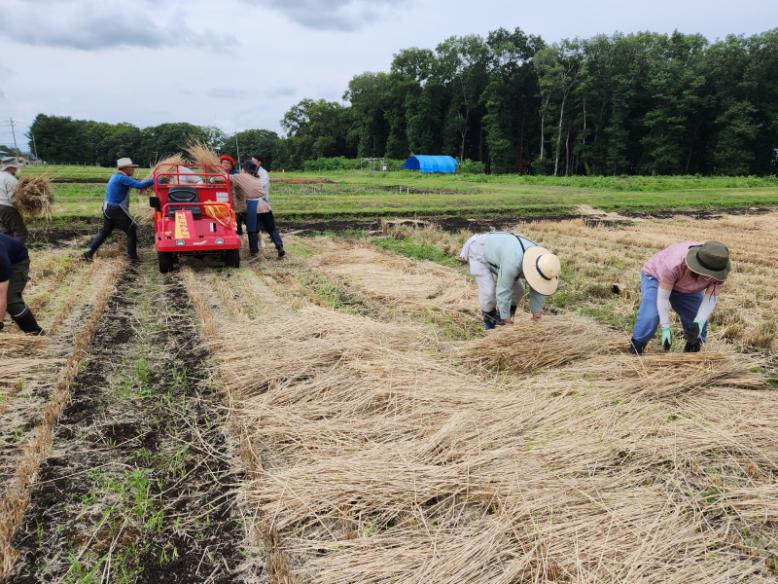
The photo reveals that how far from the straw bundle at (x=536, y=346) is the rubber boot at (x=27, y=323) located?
4181 millimetres

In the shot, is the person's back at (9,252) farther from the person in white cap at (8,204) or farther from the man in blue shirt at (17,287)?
the person in white cap at (8,204)

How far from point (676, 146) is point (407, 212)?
3898 centimetres

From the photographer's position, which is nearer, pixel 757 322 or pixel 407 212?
pixel 757 322

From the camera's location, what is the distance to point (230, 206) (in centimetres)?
809

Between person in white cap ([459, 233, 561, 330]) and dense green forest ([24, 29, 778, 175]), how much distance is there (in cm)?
4370

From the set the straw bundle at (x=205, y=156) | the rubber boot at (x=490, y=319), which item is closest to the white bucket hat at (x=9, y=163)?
the straw bundle at (x=205, y=156)

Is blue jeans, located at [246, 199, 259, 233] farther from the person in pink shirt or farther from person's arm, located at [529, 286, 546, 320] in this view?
the person in pink shirt

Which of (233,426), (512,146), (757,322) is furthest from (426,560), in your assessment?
(512,146)

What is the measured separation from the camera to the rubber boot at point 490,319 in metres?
4.83

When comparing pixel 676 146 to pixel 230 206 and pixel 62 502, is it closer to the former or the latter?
pixel 230 206

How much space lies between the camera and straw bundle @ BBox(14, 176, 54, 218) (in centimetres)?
742

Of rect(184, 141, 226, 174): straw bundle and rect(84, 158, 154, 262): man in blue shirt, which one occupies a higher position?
rect(184, 141, 226, 174): straw bundle

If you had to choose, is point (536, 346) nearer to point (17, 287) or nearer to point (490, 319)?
point (490, 319)

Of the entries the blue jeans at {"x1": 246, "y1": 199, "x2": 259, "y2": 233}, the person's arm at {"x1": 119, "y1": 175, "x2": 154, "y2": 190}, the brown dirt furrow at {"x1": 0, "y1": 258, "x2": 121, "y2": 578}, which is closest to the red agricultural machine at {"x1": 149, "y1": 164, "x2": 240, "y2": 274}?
the person's arm at {"x1": 119, "y1": 175, "x2": 154, "y2": 190}
